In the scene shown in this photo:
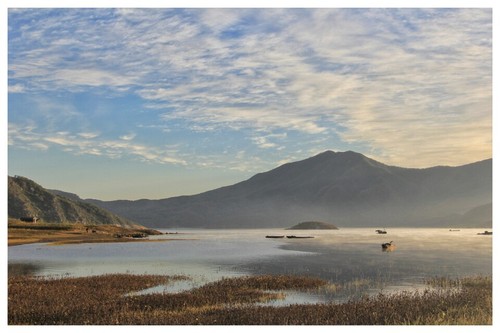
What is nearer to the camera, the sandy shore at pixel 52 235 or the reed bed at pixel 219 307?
the reed bed at pixel 219 307

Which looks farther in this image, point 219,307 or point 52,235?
point 52,235

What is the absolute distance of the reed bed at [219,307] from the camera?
27766 millimetres

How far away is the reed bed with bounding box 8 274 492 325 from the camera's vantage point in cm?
2777

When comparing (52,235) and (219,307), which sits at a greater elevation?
(219,307)

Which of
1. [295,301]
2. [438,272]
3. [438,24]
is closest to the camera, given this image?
[295,301]

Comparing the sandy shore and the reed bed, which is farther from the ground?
the reed bed

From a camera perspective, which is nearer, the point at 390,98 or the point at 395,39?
the point at 395,39

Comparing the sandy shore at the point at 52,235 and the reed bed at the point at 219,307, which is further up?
the reed bed at the point at 219,307

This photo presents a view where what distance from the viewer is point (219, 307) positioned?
32719 millimetres

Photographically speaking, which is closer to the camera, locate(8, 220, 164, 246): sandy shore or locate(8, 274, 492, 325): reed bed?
locate(8, 274, 492, 325): reed bed

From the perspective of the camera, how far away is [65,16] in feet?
122
